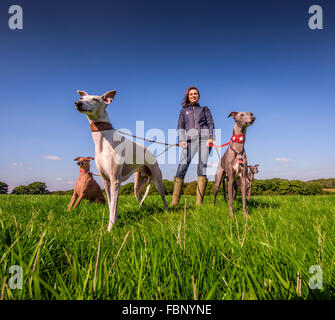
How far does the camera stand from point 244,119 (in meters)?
3.76

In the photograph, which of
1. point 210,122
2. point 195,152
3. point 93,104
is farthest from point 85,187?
point 210,122

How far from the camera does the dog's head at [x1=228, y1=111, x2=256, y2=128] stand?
12.2 ft

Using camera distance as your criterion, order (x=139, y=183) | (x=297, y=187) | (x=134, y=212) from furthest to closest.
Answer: (x=297, y=187) < (x=139, y=183) < (x=134, y=212)

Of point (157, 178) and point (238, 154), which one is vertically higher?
point (238, 154)

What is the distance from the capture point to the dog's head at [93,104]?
2.85 m

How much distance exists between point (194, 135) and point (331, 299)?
5135mm

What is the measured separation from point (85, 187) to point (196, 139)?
3487 mm

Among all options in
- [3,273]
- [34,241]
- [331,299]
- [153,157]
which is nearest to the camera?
[331,299]

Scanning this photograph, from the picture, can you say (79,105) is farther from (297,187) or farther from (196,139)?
(297,187)

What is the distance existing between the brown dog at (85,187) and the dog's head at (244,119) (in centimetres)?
371

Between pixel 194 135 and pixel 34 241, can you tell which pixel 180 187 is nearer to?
pixel 194 135

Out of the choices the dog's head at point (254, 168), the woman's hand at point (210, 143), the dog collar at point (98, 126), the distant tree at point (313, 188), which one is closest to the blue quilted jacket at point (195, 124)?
the woman's hand at point (210, 143)
